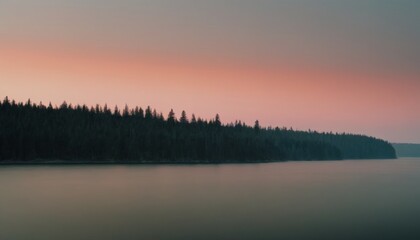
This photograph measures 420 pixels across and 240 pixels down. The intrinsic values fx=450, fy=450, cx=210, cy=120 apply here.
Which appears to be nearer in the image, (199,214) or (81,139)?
(199,214)

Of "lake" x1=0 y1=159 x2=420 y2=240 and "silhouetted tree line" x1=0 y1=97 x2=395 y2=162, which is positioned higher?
"silhouetted tree line" x1=0 y1=97 x2=395 y2=162

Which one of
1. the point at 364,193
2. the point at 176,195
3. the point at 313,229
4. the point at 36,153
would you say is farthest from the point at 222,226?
the point at 36,153

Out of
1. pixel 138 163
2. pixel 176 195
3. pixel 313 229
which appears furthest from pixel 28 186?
pixel 138 163

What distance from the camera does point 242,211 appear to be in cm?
4988

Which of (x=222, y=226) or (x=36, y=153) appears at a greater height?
(x=36, y=153)

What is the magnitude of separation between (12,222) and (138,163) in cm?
14145

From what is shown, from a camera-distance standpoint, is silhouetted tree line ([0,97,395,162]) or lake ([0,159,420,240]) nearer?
lake ([0,159,420,240])

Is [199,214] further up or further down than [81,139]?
further down

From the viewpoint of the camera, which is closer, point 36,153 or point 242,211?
point 242,211

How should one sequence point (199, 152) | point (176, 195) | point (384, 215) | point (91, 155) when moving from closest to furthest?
1. point (384, 215)
2. point (176, 195)
3. point (91, 155)
4. point (199, 152)

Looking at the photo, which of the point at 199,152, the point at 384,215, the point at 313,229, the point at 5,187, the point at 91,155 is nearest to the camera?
the point at 313,229

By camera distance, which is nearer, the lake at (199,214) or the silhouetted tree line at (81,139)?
the lake at (199,214)

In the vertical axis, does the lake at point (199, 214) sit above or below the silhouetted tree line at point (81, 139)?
below

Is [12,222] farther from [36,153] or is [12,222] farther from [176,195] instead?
[36,153]
